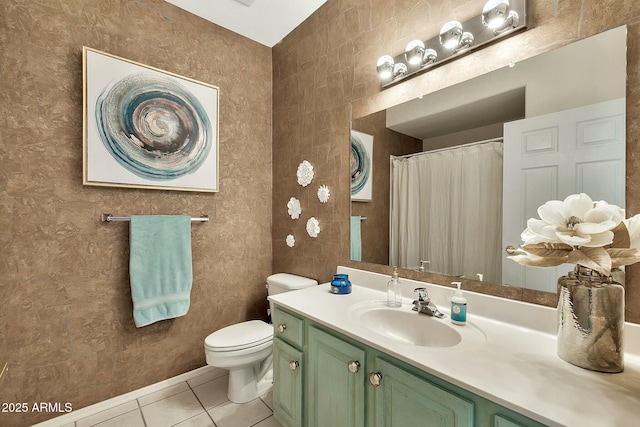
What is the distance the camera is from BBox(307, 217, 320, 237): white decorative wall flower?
2.00 metres

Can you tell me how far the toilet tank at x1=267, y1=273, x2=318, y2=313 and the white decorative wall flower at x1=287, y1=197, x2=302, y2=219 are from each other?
0.47 m

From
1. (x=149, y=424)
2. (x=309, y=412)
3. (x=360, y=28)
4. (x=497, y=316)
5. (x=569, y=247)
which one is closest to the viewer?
(x=569, y=247)

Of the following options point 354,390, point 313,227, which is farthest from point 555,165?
point 313,227

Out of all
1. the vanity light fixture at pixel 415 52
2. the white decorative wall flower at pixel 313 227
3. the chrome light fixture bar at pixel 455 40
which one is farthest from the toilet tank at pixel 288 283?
the vanity light fixture at pixel 415 52

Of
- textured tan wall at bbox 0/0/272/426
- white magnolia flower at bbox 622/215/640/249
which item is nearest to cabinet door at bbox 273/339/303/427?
textured tan wall at bbox 0/0/272/426

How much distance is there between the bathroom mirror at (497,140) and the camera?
947 mm

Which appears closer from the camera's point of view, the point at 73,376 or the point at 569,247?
the point at 569,247

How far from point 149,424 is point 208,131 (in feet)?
6.19

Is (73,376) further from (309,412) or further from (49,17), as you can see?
(49,17)

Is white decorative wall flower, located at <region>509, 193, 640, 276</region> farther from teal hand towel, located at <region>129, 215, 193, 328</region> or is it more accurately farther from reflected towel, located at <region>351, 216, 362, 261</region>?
teal hand towel, located at <region>129, 215, 193, 328</region>

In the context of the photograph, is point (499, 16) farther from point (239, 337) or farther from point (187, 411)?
point (187, 411)

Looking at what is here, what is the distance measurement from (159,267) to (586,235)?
2.08 m

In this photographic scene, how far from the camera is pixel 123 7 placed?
5.74ft

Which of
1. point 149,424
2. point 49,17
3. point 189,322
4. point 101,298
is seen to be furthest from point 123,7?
point 149,424
